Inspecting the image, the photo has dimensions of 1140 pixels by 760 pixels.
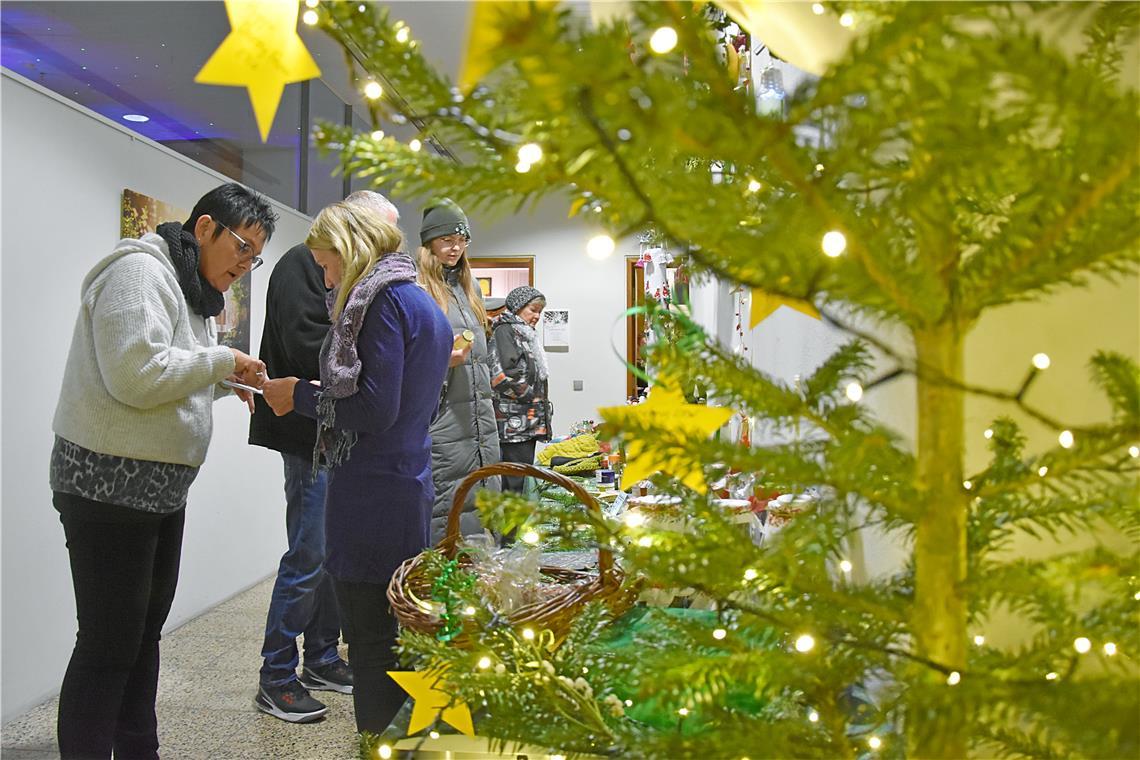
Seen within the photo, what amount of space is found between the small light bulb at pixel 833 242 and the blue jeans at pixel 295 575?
2558mm

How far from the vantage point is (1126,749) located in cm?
31

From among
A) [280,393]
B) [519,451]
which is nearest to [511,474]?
[280,393]

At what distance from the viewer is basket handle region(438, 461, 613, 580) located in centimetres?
102

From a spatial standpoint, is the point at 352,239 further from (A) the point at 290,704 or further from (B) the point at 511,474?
(A) the point at 290,704

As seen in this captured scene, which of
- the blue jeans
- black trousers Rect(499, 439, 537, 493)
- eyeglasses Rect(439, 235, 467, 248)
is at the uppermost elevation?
eyeglasses Rect(439, 235, 467, 248)

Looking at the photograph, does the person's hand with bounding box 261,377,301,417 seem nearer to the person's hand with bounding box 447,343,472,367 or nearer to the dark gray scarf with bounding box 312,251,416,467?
the dark gray scarf with bounding box 312,251,416,467

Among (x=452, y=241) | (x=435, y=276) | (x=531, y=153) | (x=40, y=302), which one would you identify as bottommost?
(x=531, y=153)

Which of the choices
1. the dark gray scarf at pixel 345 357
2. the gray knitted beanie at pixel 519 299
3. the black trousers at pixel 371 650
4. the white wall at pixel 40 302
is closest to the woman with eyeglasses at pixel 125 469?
the dark gray scarf at pixel 345 357

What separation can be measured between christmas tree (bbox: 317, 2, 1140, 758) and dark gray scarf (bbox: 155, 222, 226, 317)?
173 centimetres

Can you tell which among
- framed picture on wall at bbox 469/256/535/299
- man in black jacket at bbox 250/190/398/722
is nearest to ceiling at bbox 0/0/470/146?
man in black jacket at bbox 250/190/398/722

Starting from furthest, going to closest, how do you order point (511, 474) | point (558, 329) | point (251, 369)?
point (558, 329) < point (251, 369) < point (511, 474)

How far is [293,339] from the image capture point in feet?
8.80

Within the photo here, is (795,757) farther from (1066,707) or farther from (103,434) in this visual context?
(103,434)

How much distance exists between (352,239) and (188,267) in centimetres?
42
